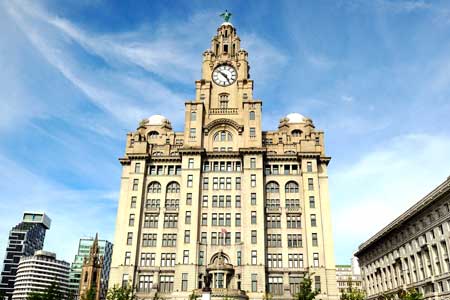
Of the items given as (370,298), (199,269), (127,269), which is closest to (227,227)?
(199,269)

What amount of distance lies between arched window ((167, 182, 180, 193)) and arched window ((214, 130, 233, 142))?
40.1ft

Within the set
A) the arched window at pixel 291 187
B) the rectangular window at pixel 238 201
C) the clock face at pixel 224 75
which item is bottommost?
the rectangular window at pixel 238 201

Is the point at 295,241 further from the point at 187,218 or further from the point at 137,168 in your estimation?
the point at 137,168

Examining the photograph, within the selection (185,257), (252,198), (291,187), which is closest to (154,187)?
(185,257)

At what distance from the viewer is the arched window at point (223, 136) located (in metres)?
84.9

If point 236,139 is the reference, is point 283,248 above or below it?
below

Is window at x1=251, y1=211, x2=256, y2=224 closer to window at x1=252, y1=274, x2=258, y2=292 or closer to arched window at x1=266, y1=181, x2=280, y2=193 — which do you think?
arched window at x1=266, y1=181, x2=280, y2=193

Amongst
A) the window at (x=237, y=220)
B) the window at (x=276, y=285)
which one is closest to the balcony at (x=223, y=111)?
the window at (x=237, y=220)

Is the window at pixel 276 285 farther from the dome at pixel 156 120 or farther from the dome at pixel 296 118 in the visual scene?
the dome at pixel 156 120

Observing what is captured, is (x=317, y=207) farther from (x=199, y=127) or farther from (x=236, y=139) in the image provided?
(x=199, y=127)

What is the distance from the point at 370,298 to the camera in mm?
101000

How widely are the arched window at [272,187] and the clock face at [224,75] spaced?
984 inches

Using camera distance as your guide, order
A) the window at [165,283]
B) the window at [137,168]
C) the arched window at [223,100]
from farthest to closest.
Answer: the arched window at [223,100] < the window at [137,168] < the window at [165,283]

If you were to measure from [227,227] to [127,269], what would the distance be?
19664 mm
